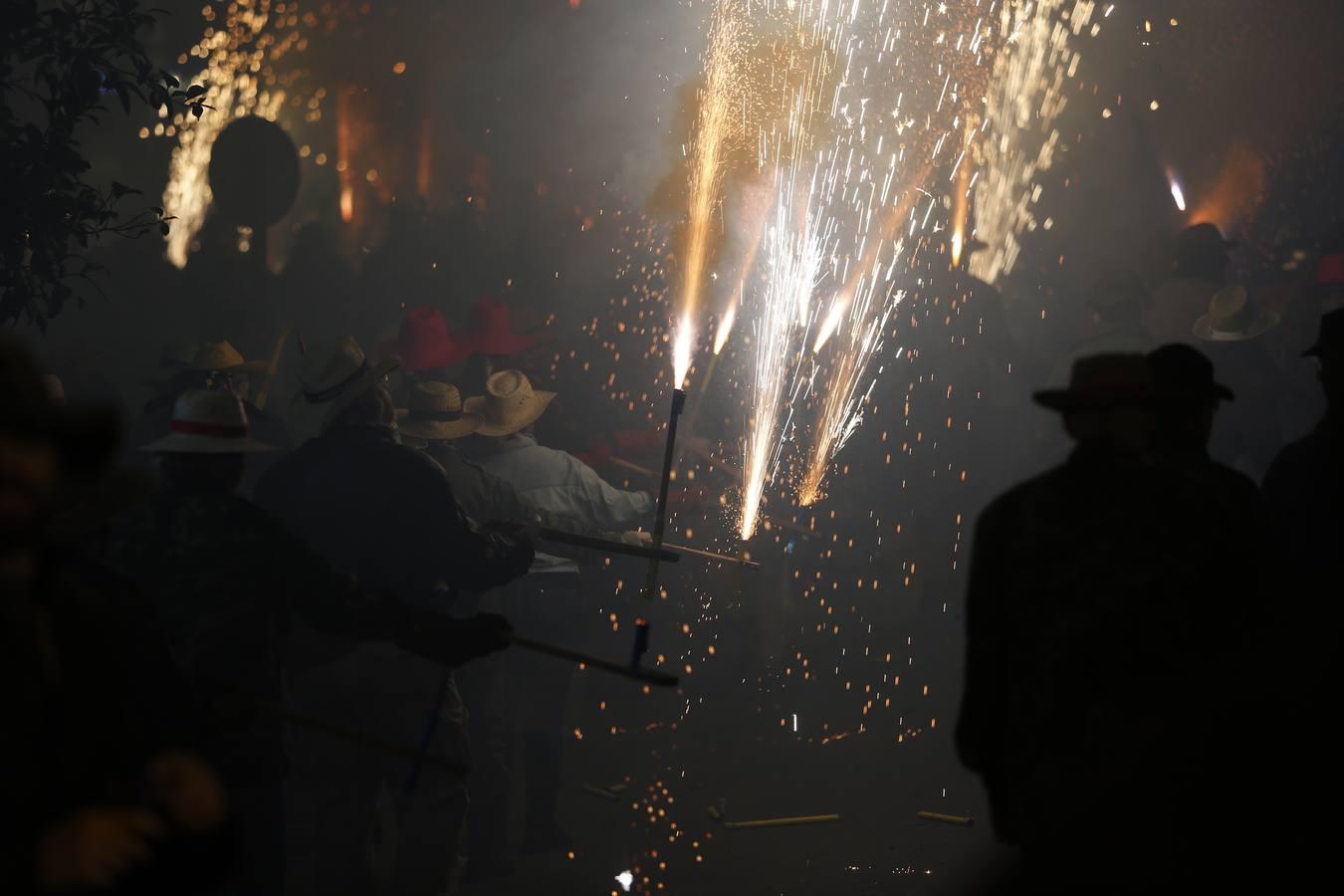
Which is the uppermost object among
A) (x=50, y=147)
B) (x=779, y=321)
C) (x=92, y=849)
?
(x=779, y=321)

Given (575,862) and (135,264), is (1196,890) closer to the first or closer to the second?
(575,862)

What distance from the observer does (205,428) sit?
4.34 meters

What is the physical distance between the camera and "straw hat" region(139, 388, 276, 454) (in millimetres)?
4277

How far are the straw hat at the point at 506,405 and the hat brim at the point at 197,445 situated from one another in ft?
10.1

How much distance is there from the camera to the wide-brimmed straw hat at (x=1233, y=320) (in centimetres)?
1048

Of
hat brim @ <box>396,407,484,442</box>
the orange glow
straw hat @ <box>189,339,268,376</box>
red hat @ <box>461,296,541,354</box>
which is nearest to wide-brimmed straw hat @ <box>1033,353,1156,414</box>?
hat brim @ <box>396,407,484,442</box>

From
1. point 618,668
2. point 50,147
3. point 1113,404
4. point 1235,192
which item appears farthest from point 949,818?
point 1235,192

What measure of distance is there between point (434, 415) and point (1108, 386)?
4.86 m

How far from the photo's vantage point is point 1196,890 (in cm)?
260

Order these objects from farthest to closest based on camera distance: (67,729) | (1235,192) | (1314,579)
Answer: (1235,192) → (1314,579) → (67,729)

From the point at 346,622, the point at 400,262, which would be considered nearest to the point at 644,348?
the point at 400,262

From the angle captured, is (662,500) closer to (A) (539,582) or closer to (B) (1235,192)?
(A) (539,582)

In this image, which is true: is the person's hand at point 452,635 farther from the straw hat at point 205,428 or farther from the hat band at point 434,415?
the hat band at point 434,415

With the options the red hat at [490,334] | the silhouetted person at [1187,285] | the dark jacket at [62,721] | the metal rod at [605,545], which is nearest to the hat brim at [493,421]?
the red hat at [490,334]
